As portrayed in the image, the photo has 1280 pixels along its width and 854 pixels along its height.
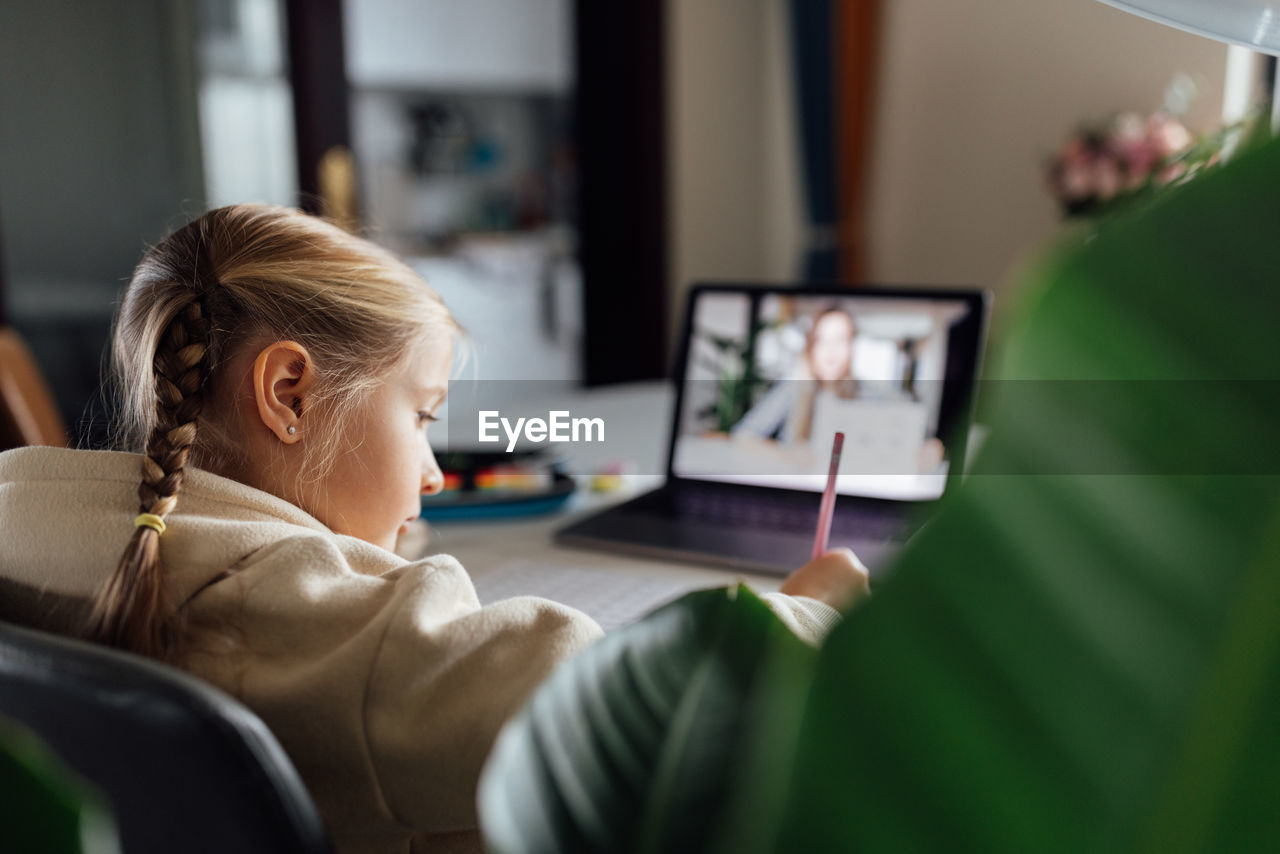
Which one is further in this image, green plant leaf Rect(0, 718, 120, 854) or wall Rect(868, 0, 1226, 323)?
wall Rect(868, 0, 1226, 323)

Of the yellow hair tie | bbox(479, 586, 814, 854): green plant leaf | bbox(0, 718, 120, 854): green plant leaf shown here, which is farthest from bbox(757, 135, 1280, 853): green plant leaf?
the yellow hair tie

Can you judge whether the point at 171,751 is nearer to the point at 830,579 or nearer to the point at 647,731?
the point at 647,731

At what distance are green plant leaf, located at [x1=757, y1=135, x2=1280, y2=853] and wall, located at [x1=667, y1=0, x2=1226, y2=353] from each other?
140 inches

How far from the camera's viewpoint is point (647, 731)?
0.25 meters

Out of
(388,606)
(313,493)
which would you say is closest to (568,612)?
(388,606)

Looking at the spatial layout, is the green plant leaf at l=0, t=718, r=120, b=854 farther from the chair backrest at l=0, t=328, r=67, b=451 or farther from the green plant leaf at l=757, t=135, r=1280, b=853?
the chair backrest at l=0, t=328, r=67, b=451

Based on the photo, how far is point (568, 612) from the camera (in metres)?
0.60

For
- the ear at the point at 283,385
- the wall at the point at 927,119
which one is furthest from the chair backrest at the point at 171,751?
the wall at the point at 927,119

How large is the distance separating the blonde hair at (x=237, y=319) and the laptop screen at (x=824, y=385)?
1.82 feet

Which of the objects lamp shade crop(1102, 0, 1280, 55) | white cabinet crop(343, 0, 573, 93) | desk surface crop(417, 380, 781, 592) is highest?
white cabinet crop(343, 0, 573, 93)

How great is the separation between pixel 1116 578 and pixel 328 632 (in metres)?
0.47

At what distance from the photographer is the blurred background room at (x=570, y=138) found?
3.03 meters

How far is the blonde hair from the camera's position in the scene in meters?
0.69

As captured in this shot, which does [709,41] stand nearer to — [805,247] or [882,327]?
[805,247]
